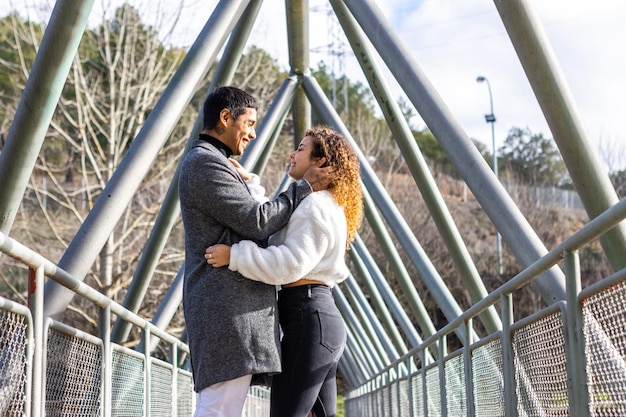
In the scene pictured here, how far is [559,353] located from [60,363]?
2058mm

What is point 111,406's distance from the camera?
5102mm

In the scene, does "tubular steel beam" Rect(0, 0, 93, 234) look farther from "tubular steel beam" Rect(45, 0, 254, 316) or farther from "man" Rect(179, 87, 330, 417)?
"man" Rect(179, 87, 330, 417)

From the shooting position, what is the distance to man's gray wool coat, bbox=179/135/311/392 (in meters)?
3.60

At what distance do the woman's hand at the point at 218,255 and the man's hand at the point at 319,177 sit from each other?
0.56m

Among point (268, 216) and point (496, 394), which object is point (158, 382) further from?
point (268, 216)

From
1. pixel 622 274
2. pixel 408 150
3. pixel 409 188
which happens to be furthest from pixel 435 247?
pixel 622 274

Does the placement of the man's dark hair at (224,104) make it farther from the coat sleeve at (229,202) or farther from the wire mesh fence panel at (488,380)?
the wire mesh fence panel at (488,380)

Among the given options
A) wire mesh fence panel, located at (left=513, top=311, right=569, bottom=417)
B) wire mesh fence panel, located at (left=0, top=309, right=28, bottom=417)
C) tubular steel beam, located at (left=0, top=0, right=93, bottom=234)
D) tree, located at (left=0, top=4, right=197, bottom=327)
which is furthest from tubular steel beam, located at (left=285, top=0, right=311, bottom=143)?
tree, located at (left=0, top=4, right=197, bottom=327)

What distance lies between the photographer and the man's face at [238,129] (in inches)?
154

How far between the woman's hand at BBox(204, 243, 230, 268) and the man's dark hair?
566 millimetres

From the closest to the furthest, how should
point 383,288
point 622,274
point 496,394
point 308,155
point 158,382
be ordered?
point 622,274, point 308,155, point 496,394, point 158,382, point 383,288

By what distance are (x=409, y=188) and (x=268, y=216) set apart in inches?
1228

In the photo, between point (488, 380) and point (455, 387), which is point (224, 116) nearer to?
point (488, 380)

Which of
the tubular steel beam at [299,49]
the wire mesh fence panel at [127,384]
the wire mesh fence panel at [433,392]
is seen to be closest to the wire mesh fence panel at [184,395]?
the wire mesh fence panel at [433,392]
